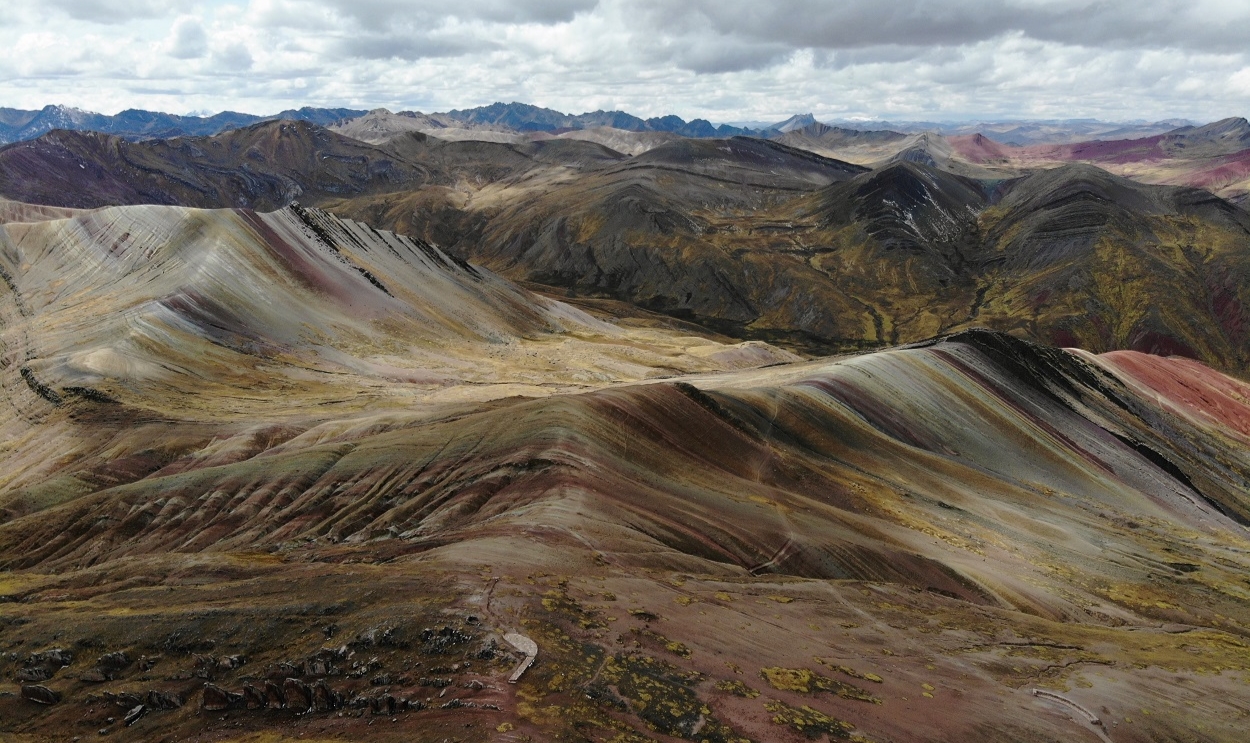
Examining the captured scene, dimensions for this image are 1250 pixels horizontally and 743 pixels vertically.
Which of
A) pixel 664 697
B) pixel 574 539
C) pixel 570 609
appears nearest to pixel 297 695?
pixel 570 609

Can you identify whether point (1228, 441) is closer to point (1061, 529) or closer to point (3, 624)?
point (1061, 529)

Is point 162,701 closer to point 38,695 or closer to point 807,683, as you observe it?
point 38,695

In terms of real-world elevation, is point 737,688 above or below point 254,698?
below

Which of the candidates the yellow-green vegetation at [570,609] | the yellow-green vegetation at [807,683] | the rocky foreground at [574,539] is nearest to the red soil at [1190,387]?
the rocky foreground at [574,539]

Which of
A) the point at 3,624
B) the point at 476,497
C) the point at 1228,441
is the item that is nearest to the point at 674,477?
the point at 476,497

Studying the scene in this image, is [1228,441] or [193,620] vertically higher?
[193,620]

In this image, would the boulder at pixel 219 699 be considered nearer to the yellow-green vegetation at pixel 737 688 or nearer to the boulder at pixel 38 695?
the boulder at pixel 38 695
